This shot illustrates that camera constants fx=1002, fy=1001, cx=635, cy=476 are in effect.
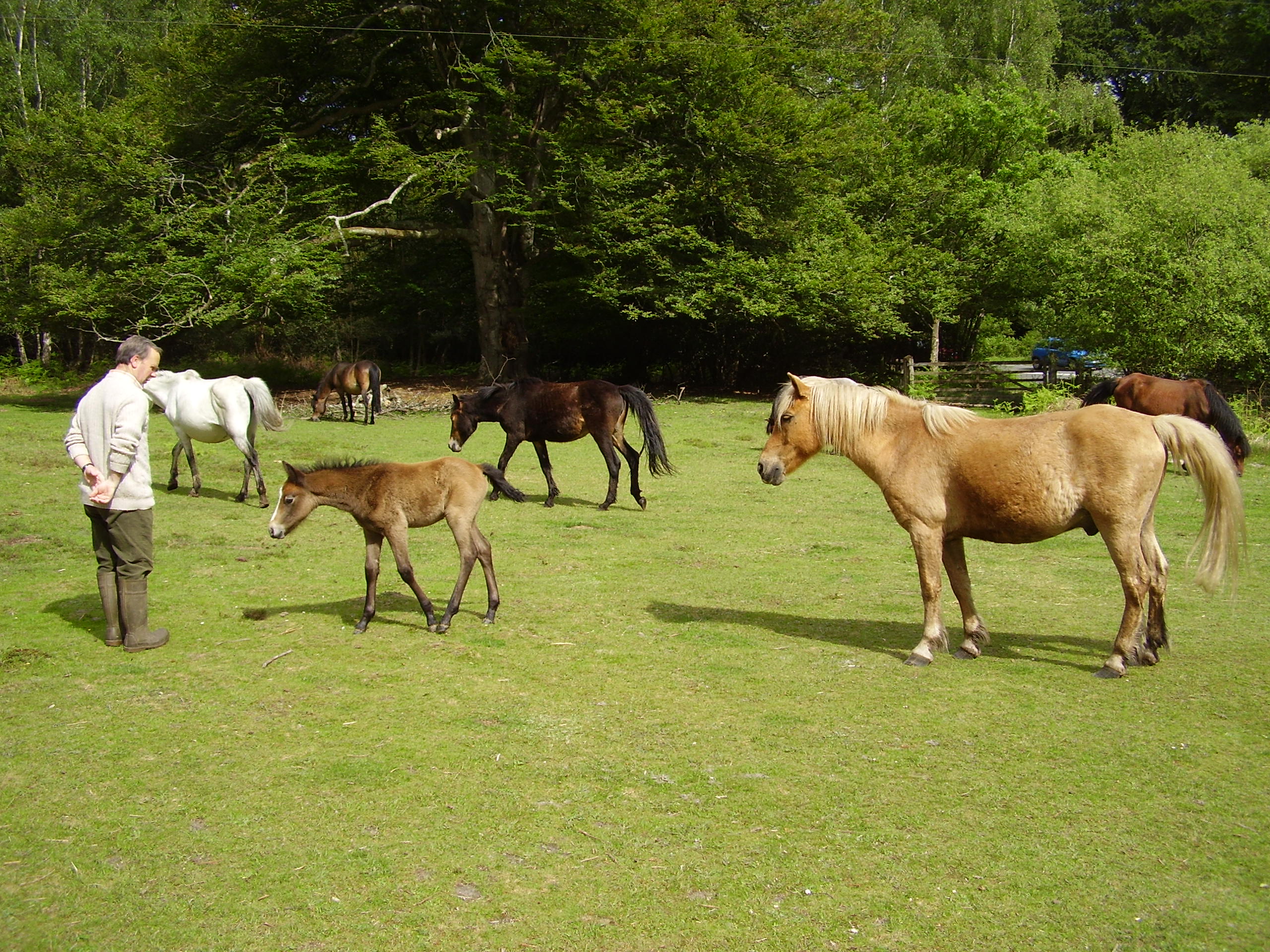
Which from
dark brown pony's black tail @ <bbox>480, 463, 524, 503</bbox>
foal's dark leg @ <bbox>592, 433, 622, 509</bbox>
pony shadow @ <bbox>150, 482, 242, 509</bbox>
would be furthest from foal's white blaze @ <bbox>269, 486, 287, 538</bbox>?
foal's dark leg @ <bbox>592, 433, 622, 509</bbox>

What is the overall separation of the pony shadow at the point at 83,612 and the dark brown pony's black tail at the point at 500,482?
3171mm

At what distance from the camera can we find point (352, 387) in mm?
23750

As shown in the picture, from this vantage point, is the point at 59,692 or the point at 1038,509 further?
the point at 1038,509

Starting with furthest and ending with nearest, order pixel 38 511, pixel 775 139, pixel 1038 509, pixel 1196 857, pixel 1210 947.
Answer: pixel 775 139
pixel 38 511
pixel 1038 509
pixel 1196 857
pixel 1210 947

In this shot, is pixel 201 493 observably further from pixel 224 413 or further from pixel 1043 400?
pixel 1043 400

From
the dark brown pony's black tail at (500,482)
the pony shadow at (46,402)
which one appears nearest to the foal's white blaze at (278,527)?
the dark brown pony's black tail at (500,482)

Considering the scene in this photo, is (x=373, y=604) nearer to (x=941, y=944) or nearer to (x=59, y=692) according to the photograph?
(x=59, y=692)

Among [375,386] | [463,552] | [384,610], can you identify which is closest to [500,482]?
[463,552]

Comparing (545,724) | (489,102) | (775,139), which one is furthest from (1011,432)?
(489,102)

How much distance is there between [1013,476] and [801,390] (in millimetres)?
1744

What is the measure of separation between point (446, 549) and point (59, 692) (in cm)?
521

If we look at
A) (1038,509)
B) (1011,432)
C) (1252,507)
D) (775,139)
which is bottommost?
(1252,507)

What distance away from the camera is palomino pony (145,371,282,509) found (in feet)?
43.9

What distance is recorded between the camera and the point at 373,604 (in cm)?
811
